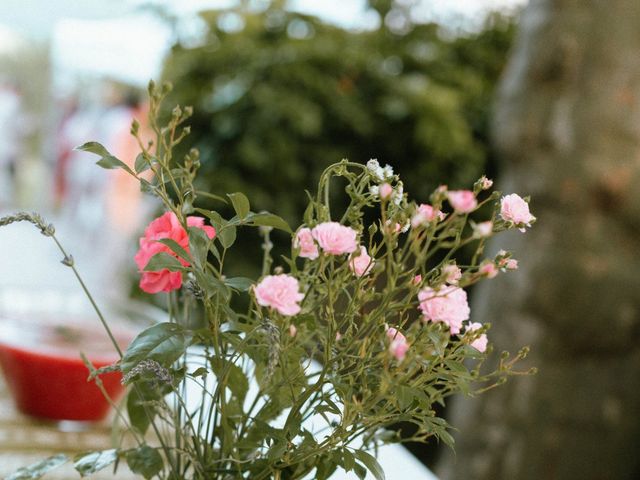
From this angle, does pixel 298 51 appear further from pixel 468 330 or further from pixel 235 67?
pixel 468 330

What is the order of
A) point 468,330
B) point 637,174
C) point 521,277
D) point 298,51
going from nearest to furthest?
1. point 468,330
2. point 637,174
3. point 521,277
4. point 298,51

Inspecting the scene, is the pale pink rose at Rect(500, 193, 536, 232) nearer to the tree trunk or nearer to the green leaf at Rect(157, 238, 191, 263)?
the green leaf at Rect(157, 238, 191, 263)

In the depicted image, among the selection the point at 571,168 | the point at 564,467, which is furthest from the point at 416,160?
the point at 564,467

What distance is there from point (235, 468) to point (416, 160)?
1.88 m

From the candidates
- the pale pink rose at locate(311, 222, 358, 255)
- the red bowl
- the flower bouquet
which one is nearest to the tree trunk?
the red bowl

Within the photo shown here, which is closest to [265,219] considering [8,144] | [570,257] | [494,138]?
[570,257]

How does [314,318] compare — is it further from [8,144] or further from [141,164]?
[8,144]

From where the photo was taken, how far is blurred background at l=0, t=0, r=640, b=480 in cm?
184

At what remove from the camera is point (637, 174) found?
1787mm

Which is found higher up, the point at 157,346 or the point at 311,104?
the point at 157,346

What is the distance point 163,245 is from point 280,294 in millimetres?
124

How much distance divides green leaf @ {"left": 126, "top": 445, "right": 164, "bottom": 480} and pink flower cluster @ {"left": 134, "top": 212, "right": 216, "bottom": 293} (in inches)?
4.2

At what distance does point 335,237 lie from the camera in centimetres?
45

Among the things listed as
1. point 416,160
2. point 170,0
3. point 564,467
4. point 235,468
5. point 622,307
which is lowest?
point 564,467
